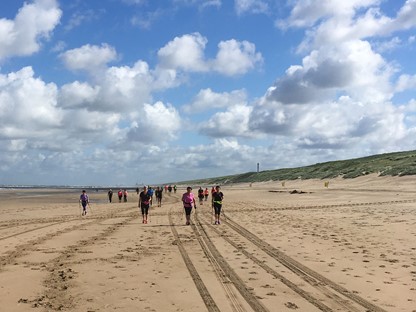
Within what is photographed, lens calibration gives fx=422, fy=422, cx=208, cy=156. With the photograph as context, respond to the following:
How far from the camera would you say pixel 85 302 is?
744 centimetres

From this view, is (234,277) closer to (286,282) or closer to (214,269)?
(214,269)

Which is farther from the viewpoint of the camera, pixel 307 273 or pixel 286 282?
pixel 307 273

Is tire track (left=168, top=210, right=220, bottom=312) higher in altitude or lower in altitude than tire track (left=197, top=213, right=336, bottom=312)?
higher

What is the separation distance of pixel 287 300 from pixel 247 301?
2.36ft

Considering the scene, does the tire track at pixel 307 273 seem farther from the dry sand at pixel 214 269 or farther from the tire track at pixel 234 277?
the tire track at pixel 234 277

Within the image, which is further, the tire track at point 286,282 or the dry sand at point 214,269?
the dry sand at point 214,269

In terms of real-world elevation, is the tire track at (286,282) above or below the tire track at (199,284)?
below

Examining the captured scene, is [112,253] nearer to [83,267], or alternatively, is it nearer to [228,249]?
[83,267]

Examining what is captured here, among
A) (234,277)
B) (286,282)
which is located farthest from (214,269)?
(286,282)

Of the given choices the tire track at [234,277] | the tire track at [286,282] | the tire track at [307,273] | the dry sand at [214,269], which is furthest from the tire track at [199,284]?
the tire track at [307,273]

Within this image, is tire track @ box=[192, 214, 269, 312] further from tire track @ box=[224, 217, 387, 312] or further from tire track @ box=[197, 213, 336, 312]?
tire track @ box=[224, 217, 387, 312]

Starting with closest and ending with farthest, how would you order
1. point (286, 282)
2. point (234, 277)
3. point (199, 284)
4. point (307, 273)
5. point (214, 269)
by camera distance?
1. point (199, 284)
2. point (286, 282)
3. point (234, 277)
4. point (307, 273)
5. point (214, 269)

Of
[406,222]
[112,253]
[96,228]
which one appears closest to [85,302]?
[112,253]

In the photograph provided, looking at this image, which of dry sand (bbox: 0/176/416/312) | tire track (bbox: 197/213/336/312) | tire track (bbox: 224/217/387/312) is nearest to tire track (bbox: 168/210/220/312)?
dry sand (bbox: 0/176/416/312)
